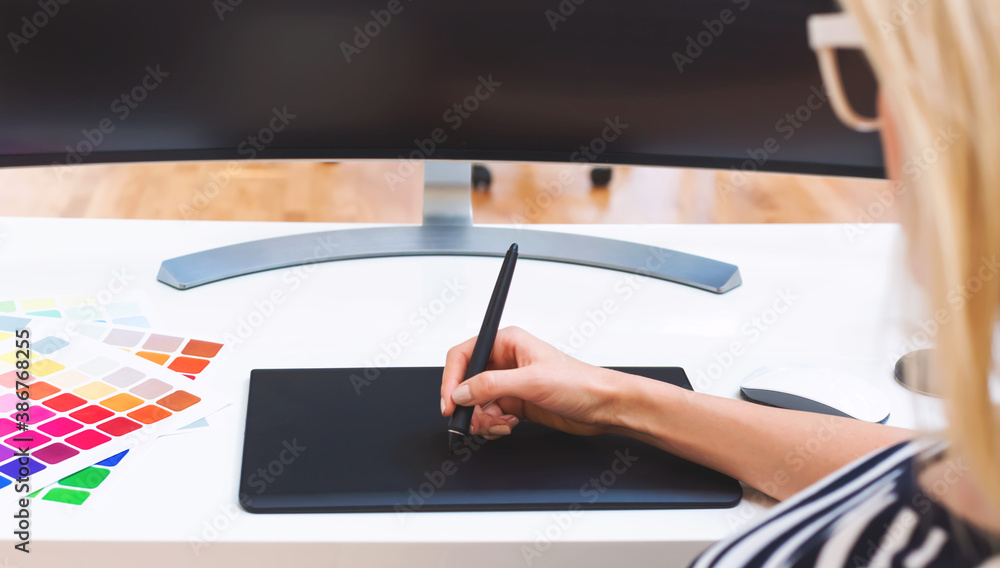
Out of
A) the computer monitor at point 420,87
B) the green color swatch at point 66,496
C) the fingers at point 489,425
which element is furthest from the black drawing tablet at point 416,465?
the computer monitor at point 420,87

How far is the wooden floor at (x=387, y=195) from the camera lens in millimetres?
2723

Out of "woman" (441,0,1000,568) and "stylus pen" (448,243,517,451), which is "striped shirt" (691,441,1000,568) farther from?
"stylus pen" (448,243,517,451)

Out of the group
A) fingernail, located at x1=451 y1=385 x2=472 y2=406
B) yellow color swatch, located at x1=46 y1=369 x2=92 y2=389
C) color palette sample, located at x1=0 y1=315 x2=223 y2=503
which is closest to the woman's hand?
fingernail, located at x1=451 y1=385 x2=472 y2=406

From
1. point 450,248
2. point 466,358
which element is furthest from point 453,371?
point 450,248

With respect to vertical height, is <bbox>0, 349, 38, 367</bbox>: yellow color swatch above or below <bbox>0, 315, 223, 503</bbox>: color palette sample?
above

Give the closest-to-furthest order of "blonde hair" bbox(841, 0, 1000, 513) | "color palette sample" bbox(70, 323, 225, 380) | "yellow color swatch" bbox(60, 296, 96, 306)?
"blonde hair" bbox(841, 0, 1000, 513) → "color palette sample" bbox(70, 323, 225, 380) → "yellow color swatch" bbox(60, 296, 96, 306)

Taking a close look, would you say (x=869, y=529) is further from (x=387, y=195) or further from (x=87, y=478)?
(x=387, y=195)

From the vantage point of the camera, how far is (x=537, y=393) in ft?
2.28

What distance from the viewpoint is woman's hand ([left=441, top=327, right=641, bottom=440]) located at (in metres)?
0.69

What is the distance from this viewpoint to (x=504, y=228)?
3.76 ft

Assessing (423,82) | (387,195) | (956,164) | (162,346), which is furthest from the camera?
(387,195)

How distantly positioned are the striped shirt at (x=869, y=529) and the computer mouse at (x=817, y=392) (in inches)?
10.8

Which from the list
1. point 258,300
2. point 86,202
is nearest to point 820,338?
point 258,300

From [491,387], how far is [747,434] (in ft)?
0.68
